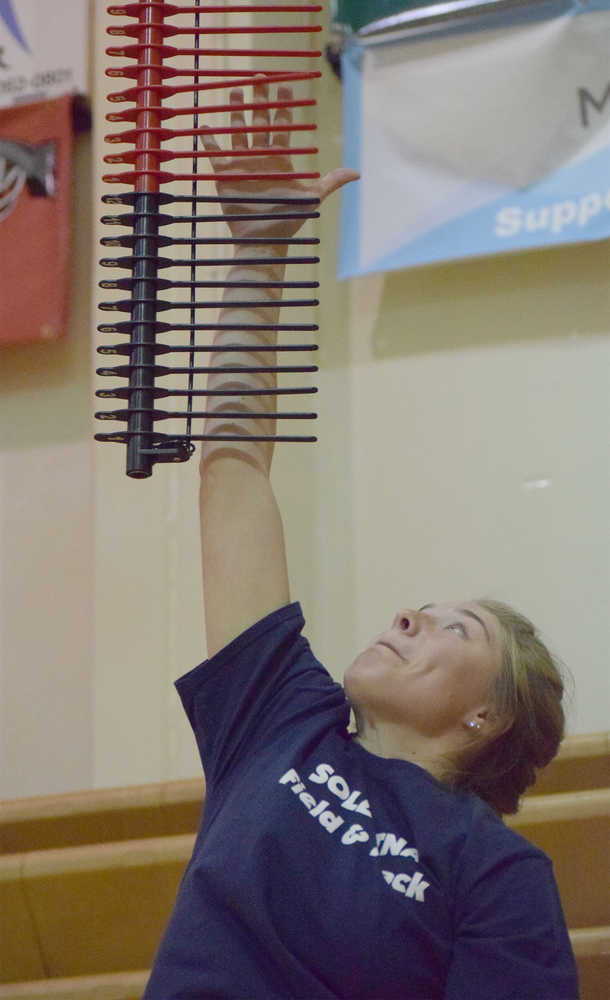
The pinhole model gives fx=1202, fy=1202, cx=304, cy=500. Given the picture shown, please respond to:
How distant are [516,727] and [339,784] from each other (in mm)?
251

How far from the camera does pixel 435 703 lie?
135cm

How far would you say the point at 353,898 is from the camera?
1.17m

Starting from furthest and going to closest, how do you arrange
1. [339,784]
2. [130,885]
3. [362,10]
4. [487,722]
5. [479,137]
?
[362,10], [479,137], [130,885], [487,722], [339,784]

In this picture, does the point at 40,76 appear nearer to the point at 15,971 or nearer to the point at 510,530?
the point at 510,530

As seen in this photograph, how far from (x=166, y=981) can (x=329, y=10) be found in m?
2.41

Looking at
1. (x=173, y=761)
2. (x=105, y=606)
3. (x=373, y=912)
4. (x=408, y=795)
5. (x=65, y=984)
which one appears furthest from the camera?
(x=105, y=606)

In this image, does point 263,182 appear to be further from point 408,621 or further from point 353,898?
point 353,898

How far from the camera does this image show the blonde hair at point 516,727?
4.55 ft

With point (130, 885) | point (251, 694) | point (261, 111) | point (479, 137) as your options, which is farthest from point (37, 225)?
point (251, 694)

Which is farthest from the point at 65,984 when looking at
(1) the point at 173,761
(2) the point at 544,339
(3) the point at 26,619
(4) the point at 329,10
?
(4) the point at 329,10

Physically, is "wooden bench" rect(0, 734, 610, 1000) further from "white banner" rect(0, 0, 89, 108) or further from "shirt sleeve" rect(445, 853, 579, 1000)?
"white banner" rect(0, 0, 89, 108)

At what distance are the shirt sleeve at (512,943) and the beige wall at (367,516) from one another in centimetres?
137

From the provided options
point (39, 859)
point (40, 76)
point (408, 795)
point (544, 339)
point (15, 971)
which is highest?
point (40, 76)

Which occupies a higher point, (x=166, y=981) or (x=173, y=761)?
(x=166, y=981)
